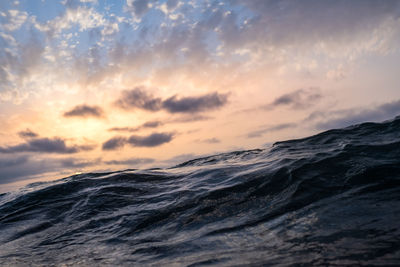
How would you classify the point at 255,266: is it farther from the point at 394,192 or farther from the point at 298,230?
the point at 394,192

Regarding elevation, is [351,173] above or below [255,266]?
above

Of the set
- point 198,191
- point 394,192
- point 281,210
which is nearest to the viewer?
point 394,192

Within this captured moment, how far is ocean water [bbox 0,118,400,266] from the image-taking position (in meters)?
3.86

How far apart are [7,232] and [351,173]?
1006 cm

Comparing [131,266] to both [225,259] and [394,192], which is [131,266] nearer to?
[225,259]

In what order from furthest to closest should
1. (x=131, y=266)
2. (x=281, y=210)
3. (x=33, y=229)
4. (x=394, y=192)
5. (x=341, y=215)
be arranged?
(x=33, y=229)
(x=281, y=210)
(x=394, y=192)
(x=341, y=215)
(x=131, y=266)

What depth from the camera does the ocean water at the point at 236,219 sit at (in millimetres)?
3858

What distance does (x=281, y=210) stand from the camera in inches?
231

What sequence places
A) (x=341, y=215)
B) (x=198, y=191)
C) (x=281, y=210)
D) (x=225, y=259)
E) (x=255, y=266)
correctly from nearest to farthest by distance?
1. (x=255, y=266)
2. (x=225, y=259)
3. (x=341, y=215)
4. (x=281, y=210)
5. (x=198, y=191)

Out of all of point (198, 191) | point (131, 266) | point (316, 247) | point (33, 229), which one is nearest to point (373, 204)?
point (316, 247)

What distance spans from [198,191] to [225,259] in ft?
16.1

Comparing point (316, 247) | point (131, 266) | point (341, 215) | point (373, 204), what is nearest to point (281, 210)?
point (341, 215)

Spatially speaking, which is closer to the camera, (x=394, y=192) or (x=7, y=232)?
(x=394, y=192)

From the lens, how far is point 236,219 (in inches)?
233
